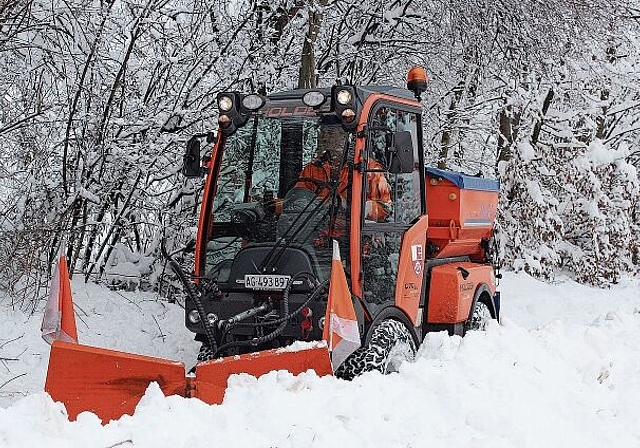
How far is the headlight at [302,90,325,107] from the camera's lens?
5.58m

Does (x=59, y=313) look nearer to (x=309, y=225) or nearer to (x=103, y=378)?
(x=103, y=378)

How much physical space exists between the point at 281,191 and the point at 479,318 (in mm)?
2496

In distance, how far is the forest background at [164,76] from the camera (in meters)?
7.90

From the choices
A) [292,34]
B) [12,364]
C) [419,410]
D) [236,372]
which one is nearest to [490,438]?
[419,410]

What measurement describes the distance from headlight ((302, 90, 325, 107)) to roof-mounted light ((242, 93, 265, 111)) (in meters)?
0.39

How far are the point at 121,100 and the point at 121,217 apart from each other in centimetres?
122

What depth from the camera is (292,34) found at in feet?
31.9

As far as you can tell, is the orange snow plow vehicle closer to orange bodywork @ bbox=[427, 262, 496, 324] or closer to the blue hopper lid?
orange bodywork @ bbox=[427, 262, 496, 324]

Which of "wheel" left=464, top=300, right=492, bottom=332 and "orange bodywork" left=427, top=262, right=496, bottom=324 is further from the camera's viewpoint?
"wheel" left=464, top=300, right=492, bottom=332

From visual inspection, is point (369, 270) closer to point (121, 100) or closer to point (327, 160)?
point (327, 160)

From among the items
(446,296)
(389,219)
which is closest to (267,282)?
(389,219)

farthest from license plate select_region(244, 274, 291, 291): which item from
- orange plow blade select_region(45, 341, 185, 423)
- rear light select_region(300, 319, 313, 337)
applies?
orange plow blade select_region(45, 341, 185, 423)

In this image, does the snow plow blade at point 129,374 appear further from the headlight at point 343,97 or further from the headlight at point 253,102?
the headlight at point 253,102

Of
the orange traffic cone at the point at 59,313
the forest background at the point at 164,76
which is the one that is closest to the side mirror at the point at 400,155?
the orange traffic cone at the point at 59,313
